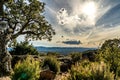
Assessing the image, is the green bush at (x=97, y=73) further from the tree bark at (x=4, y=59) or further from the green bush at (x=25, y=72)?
the tree bark at (x=4, y=59)

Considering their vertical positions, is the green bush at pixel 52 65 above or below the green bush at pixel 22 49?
below

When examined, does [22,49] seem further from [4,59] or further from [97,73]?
[97,73]

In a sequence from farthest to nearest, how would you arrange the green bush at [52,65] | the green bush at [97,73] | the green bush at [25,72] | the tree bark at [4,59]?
the tree bark at [4,59], the green bush at [52,65], the green bush at [25,72], the green bush at [97,73]

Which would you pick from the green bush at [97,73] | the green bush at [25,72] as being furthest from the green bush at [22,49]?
the green bush at [97,73]

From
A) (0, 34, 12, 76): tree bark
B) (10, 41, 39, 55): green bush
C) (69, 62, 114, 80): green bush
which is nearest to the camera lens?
(69, 62, 114, 80): green bush

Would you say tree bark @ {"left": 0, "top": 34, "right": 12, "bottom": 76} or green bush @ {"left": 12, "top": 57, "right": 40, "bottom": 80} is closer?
green bush @ {"left": 12, "top": 57, "right": 40, "bottom": 80}

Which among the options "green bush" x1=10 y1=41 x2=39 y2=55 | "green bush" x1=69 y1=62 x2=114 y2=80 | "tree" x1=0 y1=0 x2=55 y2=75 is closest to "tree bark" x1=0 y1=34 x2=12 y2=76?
"tree" x1=0 y1=0 x2=55 y2=75

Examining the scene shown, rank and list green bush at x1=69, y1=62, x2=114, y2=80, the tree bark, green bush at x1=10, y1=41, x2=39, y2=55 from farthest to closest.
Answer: green bush at x1=10, y1=41, x2=39, y2=55 → the tree bark → green bush at x1=69, y1=62, x2=114, y2=80

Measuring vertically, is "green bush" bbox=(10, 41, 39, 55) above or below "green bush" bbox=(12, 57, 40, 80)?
above

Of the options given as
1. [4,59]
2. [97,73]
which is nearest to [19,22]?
[4,59]

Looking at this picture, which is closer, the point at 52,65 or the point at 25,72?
the point at 25,72

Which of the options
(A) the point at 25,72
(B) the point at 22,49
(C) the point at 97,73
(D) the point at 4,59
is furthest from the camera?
(B) the point at 22,49

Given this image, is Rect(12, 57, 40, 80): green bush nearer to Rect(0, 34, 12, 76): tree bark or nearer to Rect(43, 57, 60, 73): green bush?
Rect(43, 57, 60, 73): green bush

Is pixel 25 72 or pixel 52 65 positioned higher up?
pixel 25 72
